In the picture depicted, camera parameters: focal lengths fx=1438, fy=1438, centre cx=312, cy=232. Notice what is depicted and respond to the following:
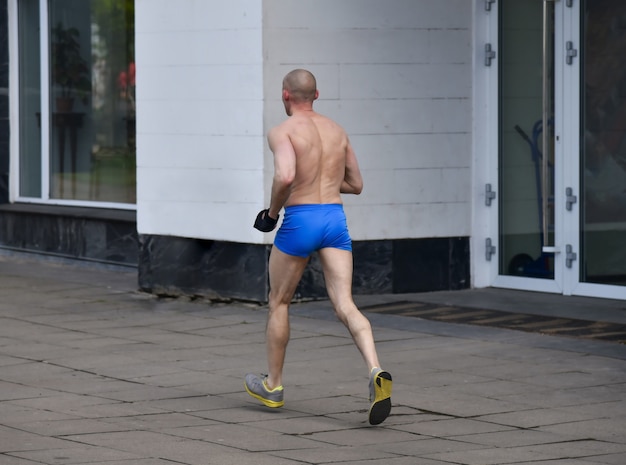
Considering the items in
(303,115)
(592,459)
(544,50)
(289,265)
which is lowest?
(592,459)

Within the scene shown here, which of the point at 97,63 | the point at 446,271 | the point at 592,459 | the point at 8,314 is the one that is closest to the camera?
the point at 592,459

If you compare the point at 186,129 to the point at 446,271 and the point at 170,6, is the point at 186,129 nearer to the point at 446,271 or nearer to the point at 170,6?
the point at 170,6

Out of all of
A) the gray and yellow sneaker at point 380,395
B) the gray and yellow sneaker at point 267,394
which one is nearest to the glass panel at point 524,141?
the gray and yellow sneaker at point 267,394

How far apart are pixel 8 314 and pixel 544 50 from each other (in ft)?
15.5

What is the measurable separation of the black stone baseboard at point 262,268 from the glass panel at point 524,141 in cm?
47

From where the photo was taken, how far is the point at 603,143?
1132 centimetres

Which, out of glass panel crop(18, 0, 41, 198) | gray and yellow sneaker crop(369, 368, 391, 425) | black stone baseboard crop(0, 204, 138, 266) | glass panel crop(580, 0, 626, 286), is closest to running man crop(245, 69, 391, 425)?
gray and yellow sneaker crop(369, 368, 391, 425)

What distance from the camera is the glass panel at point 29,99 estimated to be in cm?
1584

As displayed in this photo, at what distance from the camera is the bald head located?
722 centimetres

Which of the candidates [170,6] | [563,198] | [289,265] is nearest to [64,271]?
[170,6]

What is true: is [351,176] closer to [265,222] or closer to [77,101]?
[265,222]

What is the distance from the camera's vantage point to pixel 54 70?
51.4 feet

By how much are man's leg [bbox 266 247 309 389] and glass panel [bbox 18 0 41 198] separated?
29.6 feet

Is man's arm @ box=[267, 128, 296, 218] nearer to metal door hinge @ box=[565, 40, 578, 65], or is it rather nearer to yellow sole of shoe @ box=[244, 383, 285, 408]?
yellow sole of shoe @ box=[244, 383, 285, 408]
